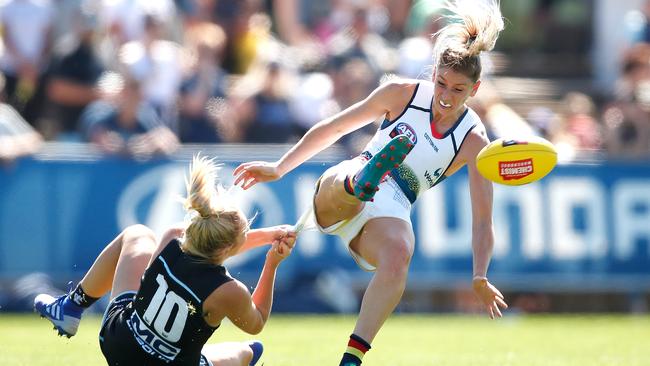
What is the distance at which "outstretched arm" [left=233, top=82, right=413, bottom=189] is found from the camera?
6324 mm

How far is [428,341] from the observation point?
9570 mm

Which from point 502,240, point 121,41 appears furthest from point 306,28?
point 502,240

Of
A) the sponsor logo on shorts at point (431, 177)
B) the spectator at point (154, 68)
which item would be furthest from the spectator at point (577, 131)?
the sponsor logo on shorts at point (431, 177)

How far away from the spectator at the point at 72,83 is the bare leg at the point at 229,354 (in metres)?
6.61

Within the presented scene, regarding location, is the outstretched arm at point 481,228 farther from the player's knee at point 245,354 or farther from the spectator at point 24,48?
the spectator at point 24,48

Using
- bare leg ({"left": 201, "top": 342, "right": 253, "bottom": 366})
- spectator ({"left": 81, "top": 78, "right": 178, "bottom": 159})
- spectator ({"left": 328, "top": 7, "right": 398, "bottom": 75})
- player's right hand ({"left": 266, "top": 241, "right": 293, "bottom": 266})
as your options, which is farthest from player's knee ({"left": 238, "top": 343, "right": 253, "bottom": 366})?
spectator ({"left": 328, "top": 7, "right": 398, "bottom": 75})

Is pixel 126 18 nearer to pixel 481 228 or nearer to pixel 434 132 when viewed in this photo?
pixel 434 132

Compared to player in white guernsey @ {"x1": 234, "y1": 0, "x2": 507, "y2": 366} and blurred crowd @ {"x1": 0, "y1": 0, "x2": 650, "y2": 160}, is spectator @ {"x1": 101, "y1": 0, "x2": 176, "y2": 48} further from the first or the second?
player in white guernsey @ {"x1": 234, "y1": 0, "x2": 507, "y2": 366}

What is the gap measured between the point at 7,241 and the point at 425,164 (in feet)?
19.5

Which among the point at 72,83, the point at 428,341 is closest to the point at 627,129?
the point at 428,341

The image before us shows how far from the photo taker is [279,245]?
20.0ft

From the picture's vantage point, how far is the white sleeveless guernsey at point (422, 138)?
660 centimetres

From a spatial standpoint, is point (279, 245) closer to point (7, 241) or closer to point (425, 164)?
point (425, 164)

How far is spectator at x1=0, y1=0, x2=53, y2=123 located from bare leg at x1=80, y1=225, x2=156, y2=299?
6.56 m
